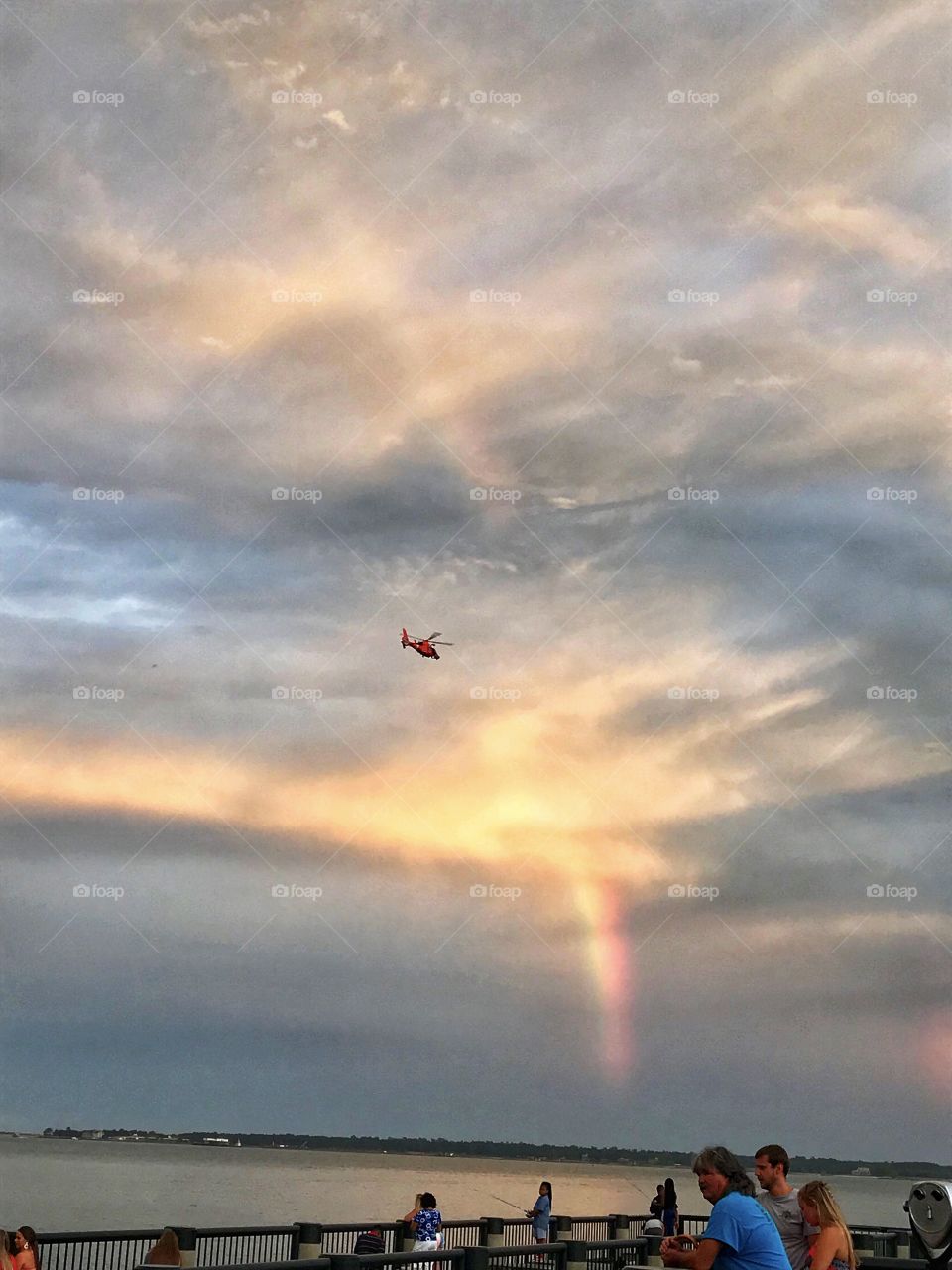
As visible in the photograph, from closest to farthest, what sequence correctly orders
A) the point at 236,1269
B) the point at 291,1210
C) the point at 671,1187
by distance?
the point at 236,1269 → the point at 671,1187 → the point at 291,1210

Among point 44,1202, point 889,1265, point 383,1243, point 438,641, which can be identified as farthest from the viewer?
point 44,1202

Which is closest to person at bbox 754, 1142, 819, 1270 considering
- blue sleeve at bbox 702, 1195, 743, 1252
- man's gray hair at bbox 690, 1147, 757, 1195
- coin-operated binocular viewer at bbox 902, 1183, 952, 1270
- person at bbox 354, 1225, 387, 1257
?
coin-operated binocular viewer at bbox 902, 1183, 952, 1270

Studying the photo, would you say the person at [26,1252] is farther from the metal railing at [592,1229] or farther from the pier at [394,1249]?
the metal railing at [592,1229]

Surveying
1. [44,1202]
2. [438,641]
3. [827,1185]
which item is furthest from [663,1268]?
[44,1202]

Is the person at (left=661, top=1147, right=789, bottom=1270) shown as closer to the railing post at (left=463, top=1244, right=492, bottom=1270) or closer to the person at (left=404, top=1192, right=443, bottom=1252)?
the railing post at (left=463, top=1244, right=492, bottom=1270)

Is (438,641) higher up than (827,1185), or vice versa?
(438,641)

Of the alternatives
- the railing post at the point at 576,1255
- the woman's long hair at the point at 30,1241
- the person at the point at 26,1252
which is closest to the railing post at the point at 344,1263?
the person at the point at 26,1252

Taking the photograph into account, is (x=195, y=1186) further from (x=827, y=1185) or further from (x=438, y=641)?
(x=827, y=1185)
